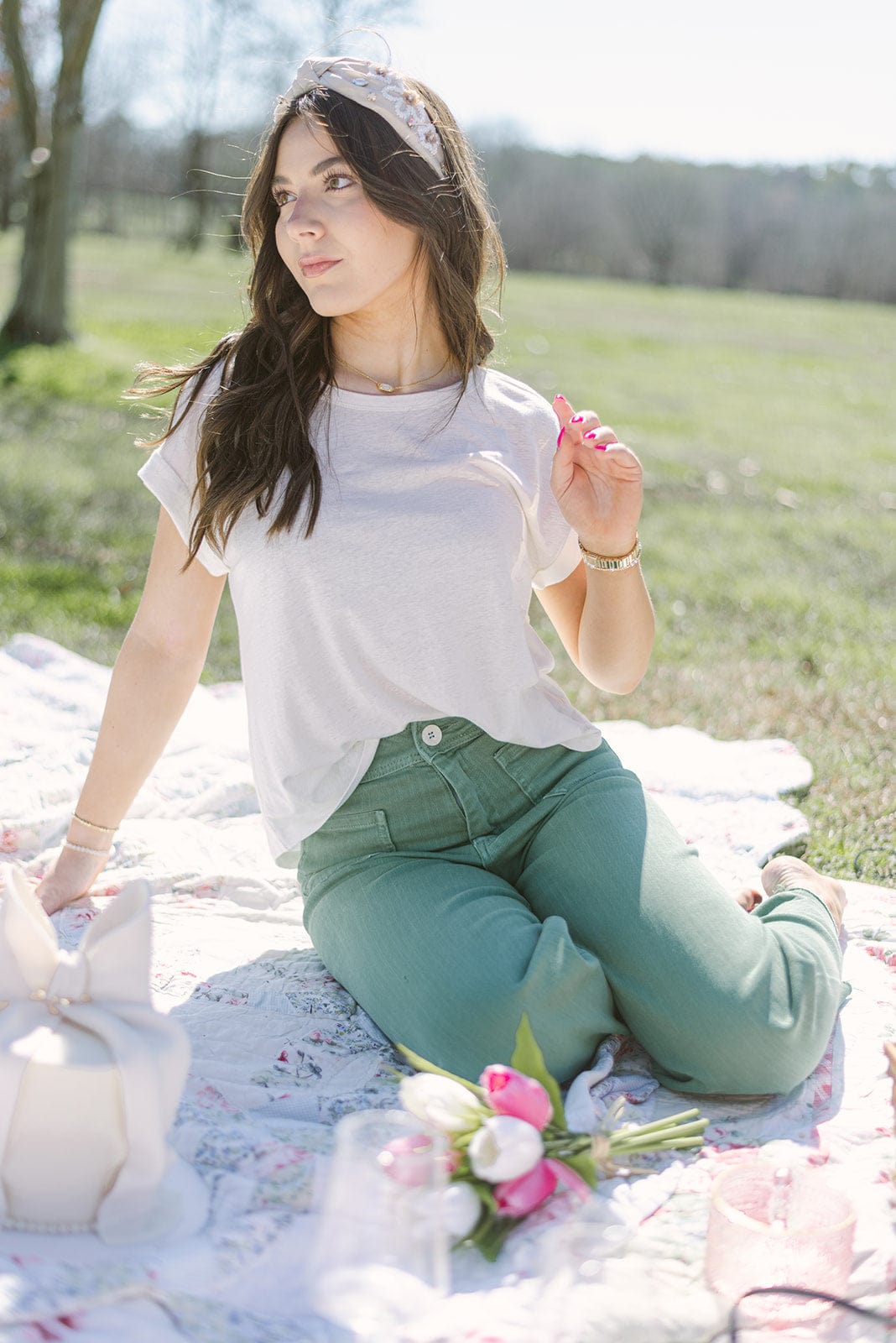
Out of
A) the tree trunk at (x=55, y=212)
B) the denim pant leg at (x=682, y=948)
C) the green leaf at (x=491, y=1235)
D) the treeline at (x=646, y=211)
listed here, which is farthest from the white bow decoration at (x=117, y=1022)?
the treeline at (x=646, y=211)

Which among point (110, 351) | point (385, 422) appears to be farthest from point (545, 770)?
point (110, 351)

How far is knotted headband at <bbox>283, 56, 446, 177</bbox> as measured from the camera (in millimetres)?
2352

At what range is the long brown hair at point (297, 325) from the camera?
7.73 ft

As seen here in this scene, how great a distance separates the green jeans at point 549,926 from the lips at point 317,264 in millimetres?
838

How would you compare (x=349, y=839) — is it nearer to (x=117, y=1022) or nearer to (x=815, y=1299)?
(x=117, y=1022)

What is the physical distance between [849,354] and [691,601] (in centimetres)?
1258

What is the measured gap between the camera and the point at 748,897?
A: 2.66 metres

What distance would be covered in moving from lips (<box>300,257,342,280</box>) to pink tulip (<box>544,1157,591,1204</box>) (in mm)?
1555

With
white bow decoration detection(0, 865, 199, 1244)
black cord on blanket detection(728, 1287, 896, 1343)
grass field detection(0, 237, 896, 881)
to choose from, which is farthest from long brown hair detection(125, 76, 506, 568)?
black cord on blanket detection(728, 1287, 896, 1343)

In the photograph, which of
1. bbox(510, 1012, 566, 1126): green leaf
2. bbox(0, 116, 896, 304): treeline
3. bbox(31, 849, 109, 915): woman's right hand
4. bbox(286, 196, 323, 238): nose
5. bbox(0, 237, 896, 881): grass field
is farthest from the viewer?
bbox(0, 116, 896, 304): treeline

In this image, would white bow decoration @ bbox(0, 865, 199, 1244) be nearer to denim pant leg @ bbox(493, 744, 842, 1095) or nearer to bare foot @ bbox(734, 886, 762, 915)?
denim pant leg @ bbox(493, 744, 842, 1095)

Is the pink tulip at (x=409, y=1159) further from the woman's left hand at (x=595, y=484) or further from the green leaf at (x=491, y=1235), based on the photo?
the woman's left hand at (x=595, y=484)

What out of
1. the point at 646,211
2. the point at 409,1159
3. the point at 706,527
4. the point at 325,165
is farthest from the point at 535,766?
the point at 646,211

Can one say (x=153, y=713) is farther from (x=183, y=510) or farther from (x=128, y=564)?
(x=128, y=564)
